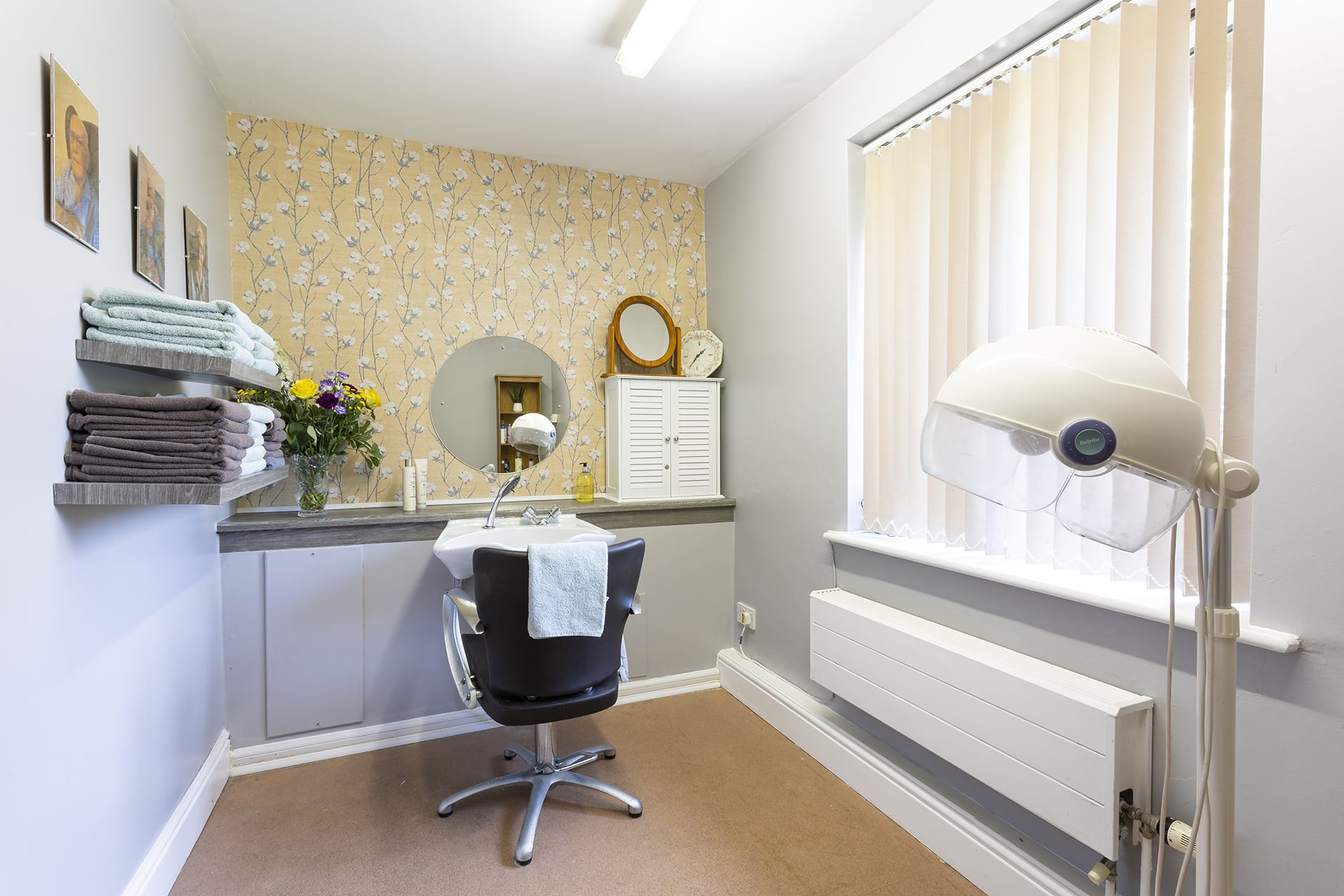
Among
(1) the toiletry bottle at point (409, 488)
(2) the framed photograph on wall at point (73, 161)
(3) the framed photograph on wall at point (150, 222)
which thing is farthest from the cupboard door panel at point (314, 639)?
(2) the framed photograph on wall at point (73, 161)

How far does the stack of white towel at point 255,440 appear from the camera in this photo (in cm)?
152

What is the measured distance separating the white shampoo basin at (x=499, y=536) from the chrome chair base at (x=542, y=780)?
1.99 ft

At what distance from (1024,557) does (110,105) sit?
2.49 meters

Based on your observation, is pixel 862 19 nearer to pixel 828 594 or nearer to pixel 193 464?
pixel 828 594

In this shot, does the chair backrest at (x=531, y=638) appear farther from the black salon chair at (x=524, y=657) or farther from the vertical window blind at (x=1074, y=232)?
the vertical window blind at (x=1074, y=232)

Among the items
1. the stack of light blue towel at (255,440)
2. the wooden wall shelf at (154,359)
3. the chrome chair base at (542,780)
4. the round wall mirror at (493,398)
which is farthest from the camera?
the round wall mirror at (493,398)

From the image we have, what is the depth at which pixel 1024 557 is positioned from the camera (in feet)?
5.47

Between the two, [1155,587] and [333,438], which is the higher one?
[333,438]

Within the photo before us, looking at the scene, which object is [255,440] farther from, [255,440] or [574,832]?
[574,832]

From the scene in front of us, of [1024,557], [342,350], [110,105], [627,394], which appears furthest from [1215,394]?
[342,350]

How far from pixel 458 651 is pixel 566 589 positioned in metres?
0.43

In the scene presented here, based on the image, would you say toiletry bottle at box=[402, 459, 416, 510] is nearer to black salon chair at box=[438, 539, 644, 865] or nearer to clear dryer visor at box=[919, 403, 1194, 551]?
black salon chair at box=[438, 539, 644, 865]

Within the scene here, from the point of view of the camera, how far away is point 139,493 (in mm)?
1262

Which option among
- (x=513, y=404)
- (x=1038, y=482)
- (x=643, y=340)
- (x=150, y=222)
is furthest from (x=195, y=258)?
(x=1038, y=482)
